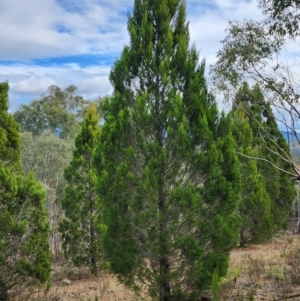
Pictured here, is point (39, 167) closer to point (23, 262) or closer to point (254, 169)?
point (254, 169)

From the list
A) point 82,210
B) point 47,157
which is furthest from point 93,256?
point 47,157

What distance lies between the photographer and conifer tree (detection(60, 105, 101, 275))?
11.0m

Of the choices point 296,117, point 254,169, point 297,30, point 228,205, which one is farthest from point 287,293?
point 254,169

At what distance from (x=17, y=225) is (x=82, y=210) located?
12.2 ft

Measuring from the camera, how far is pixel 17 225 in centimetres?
740

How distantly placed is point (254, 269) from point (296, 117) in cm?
470

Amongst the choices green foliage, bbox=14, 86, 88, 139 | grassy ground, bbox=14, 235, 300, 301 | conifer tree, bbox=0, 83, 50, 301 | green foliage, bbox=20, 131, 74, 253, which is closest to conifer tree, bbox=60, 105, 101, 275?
grassy ground, bbox=14, 235, 300, 301

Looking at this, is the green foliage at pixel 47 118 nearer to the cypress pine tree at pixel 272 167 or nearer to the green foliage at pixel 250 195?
the cypress pine tree at pixel 272 167

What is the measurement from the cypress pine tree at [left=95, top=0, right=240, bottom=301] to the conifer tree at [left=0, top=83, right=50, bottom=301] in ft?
6.97

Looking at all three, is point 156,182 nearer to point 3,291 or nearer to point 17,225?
point 17,225

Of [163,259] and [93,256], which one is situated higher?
[163,259]

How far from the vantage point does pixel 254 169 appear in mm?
14789

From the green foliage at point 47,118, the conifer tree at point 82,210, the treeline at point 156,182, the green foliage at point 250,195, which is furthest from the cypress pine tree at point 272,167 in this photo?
the green foliage at point 47,118

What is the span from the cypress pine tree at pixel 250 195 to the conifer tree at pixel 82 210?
224 inches
